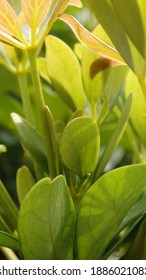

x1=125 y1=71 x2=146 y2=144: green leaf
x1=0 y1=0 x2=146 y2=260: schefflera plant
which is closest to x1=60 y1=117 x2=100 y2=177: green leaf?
x1=0 y1=0 x2=146 y2=260: schefflera plant

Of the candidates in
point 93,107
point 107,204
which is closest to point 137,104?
point 93,107

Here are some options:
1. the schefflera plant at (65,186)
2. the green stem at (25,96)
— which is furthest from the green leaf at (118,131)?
the green stem at (25,96)

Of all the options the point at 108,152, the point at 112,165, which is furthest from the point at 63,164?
the point at 112,165

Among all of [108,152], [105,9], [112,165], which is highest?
[105,9]

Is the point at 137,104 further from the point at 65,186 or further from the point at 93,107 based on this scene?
the point at 65,186

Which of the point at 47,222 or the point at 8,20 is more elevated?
the point at 8,20

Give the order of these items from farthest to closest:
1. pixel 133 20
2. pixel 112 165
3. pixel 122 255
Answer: pixel 112 165 → pixel 122 255 → pixel 133 20

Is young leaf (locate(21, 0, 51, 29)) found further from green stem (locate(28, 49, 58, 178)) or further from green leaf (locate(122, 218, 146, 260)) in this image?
green leaf (locate(122, 218, 146, 260))
